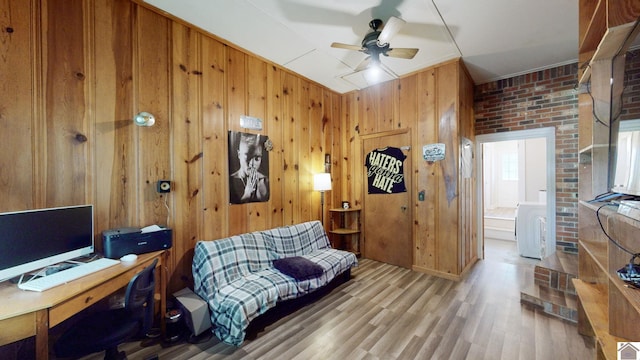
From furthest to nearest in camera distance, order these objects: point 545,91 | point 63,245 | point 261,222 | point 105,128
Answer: point 545,91 → point 261,222 → point 105,128 → point 63,245

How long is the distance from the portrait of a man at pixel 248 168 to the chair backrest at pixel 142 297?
4.21 ft

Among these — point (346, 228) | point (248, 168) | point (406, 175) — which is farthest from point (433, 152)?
point (248, 168)

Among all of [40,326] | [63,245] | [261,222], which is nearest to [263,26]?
[261,222]

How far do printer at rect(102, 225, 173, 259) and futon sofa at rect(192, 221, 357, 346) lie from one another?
41 centimetres

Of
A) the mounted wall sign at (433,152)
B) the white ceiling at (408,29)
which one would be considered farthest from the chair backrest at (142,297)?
the mounted wall sign at (433,152)

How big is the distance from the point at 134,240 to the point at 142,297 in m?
0.52

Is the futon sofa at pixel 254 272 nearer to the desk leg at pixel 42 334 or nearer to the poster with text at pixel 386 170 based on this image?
the desk leg at pixel 42 334

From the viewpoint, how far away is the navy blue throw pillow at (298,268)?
2.53m

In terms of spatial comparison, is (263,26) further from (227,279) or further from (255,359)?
(255,359)

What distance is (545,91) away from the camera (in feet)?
11.3

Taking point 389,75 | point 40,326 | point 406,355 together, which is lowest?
point 406,355

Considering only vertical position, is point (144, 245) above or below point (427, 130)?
below

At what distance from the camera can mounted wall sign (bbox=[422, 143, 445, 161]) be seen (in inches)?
131

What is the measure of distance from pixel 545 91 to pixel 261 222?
4464 millimetres
